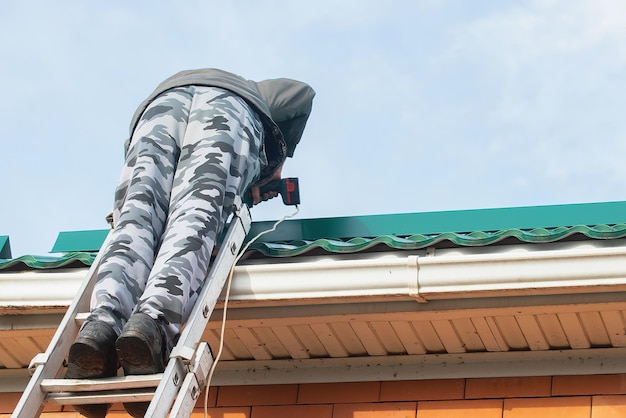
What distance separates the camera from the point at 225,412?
18.2ft

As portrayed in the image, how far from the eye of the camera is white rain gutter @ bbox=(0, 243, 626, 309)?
4.93 metres

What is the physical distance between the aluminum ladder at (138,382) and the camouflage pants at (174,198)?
89 mm

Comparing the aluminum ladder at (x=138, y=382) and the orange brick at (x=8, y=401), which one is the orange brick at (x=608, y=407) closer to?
the aluminum ladder at (x=138, y=382)

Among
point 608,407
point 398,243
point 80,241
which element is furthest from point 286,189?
point 608,407

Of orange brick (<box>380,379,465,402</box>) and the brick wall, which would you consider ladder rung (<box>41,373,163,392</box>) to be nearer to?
the brick wall

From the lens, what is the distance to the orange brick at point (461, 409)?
17.1ft

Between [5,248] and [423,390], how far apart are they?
2.63m

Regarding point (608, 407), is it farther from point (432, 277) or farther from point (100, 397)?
point (100, 397)

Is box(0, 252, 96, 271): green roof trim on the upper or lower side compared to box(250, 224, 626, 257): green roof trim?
lower

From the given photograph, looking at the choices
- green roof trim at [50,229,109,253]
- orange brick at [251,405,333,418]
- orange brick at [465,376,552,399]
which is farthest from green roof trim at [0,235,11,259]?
orange brick at [465,376,552,399]

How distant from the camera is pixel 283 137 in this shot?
6484mm

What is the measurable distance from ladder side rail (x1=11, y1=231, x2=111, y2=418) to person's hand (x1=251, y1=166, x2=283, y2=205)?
1.49 m

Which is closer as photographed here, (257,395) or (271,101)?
(257,395)

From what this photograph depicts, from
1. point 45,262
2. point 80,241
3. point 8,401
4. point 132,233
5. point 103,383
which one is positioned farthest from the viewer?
point 80,241
